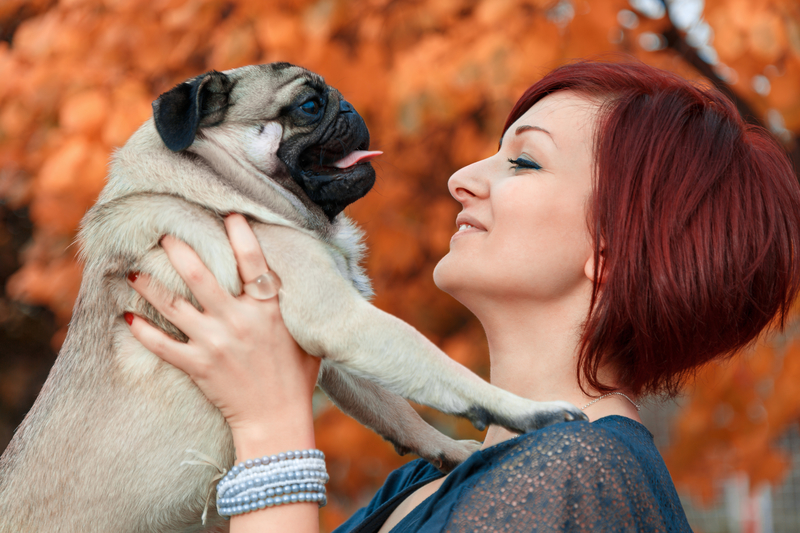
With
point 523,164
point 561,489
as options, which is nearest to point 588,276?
point 523,164

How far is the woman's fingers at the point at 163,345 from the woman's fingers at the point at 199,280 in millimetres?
156

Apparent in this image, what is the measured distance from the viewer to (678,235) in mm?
2117

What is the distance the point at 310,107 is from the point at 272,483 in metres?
1.53

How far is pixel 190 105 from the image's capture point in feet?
8.28

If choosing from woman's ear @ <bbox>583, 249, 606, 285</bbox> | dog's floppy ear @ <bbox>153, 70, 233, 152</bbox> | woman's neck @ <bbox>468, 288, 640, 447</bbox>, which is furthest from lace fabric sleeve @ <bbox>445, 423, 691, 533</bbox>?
dog's floppy ear @ <bbox>153, 70, 233, 152</bbox>

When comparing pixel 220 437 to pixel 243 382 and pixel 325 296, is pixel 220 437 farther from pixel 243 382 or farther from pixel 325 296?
pixel 325 296

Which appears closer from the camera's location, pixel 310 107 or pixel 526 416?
pixel 526 416

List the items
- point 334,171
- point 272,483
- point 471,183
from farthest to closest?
point 334,171
point 471,183
point 272,483

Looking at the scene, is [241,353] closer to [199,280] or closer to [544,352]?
[199,280]

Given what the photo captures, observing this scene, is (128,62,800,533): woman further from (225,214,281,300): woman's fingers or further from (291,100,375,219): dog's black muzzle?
(291,100,375,219): dog's black muzzle

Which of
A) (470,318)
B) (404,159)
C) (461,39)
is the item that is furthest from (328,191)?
(470,318)

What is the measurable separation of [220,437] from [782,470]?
447 cm

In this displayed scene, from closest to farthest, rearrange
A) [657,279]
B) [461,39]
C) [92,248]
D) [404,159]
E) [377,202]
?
[657,279]
[92,248]
[461,39]
[377,202]
[404,159]

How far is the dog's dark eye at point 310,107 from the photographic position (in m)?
2.79
